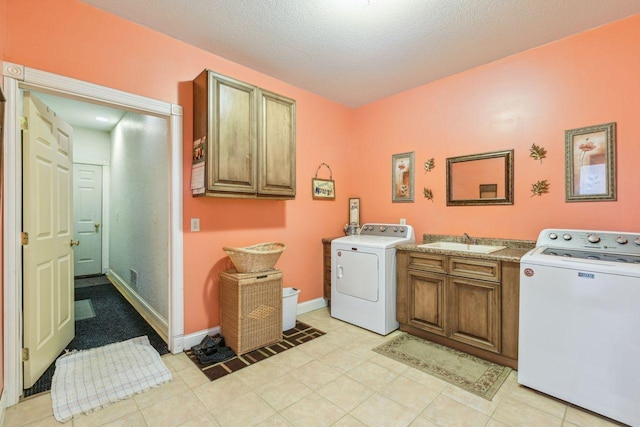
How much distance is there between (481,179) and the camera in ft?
9.34

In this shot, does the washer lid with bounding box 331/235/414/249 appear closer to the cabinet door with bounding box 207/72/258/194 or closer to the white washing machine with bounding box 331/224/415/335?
the white washing machine with bounding box 331/224/415/335

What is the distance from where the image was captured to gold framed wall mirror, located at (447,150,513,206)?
8.84ft

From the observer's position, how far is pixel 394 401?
187 centimetres

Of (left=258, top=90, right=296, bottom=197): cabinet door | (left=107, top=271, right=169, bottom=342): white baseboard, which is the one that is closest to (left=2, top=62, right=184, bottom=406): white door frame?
(left=107, top=271, right=169, bottom=342): white baseboard

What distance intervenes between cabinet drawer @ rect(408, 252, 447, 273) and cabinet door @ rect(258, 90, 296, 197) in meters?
1.30

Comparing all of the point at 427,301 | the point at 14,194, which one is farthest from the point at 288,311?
the point at 14,194

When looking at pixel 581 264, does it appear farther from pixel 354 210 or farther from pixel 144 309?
pixel 144 309

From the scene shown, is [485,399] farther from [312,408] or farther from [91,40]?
[91,40]

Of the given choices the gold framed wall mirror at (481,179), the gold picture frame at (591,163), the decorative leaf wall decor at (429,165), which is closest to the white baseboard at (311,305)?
the gold framed wall mirror at (481,179)

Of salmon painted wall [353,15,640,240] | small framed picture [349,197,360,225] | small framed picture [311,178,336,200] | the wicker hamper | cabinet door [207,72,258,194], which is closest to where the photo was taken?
salmon painted wall [353,15,640,240]

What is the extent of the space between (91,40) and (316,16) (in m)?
1.57

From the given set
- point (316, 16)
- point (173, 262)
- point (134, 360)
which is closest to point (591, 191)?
point (316, 16)

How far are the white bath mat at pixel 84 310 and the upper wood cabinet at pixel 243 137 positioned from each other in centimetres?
234

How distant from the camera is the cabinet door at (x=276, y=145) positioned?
2.65 metres
